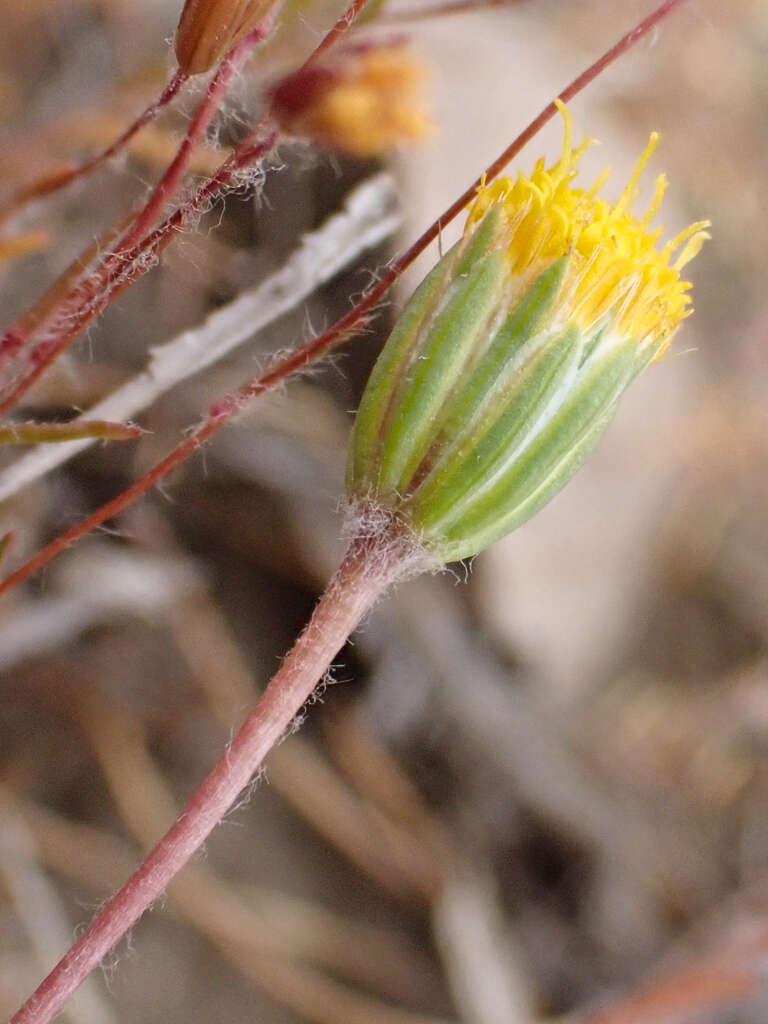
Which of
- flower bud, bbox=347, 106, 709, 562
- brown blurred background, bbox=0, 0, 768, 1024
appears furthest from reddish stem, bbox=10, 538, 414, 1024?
brown blurred background, bbox=0, 0, 768, 1024

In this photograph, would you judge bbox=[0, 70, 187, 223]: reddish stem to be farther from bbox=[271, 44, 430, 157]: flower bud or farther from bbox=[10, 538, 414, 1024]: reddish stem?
bbox=[10, 538, 414, 1024]: reddish stem

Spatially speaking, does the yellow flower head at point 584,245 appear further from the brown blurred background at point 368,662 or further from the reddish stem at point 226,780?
the brown blurred background at point 368,662

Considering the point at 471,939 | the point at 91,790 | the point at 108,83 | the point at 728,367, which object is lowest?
the point at 91,790

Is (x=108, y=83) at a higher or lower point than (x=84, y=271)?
higher

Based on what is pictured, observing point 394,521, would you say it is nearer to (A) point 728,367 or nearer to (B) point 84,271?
(B) point 84,271

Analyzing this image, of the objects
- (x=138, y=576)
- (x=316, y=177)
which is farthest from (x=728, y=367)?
(x=138, y=576)

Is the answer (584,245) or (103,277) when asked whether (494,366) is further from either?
(103,277)

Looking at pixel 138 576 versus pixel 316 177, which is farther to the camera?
pixel 316 177
